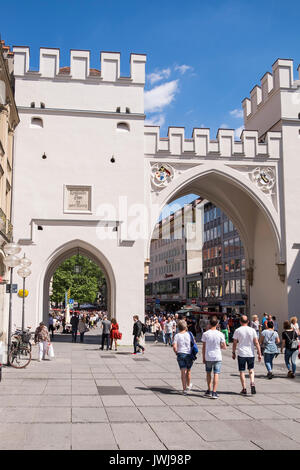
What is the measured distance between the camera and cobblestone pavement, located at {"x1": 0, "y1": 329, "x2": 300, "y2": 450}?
20.9ft

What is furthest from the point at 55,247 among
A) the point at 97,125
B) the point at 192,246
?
the point at 192,246

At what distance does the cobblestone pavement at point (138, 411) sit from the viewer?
20.9ft

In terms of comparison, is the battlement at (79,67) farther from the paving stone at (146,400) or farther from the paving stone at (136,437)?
the paving stone at (136,437)

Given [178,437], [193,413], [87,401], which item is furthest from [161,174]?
[178,437]

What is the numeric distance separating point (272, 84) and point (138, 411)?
23.4 m

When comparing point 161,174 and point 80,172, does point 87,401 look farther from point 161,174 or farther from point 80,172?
point 161,174

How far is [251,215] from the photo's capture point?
95.9 feet

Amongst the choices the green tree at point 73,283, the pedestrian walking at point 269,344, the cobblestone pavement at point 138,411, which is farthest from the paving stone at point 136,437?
the green tree at point 73,283

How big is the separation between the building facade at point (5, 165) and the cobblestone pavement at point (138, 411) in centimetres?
763

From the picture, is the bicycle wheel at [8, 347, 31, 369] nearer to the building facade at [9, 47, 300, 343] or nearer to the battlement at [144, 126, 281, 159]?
the building facade at [9, 47, 300, 343]

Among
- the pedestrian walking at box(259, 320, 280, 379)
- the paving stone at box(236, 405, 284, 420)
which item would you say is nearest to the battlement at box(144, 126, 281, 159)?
the pedestrian walking at box(259, 320, 280, 379)

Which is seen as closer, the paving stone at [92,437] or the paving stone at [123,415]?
the paving stone at [92,437]
